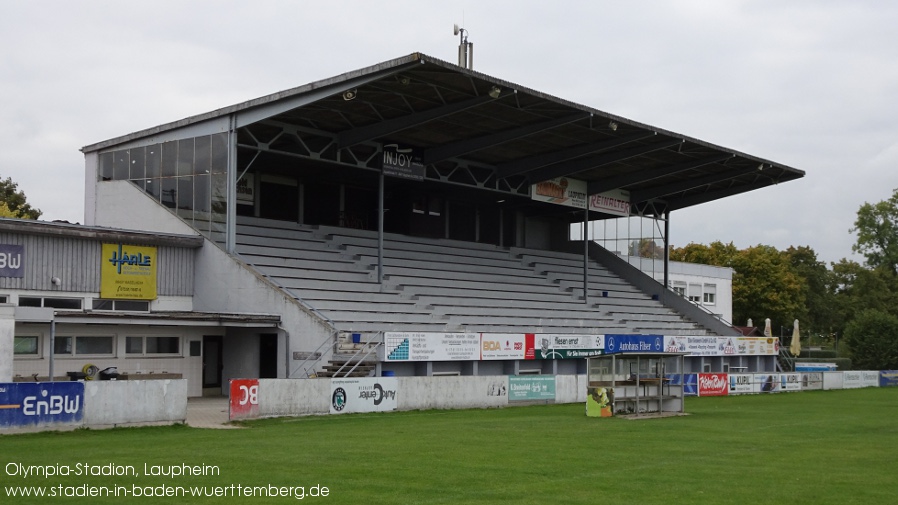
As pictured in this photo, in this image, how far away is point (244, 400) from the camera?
984 inches

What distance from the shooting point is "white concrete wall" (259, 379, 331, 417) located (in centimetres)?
2573

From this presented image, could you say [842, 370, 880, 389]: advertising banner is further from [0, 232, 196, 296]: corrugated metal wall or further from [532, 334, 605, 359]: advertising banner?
[0, 232, 196, 296]: corrugated metal wall

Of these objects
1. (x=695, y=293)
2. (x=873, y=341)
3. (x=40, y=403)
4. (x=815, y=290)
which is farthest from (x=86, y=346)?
(x=815, y=290)

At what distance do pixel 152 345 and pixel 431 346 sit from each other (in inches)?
362

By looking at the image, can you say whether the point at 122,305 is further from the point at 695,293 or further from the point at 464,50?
the point at 695,293

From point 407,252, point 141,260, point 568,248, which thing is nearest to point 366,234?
point 407,252

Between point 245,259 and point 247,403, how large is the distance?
1209cm

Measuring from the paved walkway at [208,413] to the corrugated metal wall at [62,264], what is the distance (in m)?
5.03

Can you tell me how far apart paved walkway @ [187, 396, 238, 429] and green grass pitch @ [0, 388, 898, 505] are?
2.99 feet

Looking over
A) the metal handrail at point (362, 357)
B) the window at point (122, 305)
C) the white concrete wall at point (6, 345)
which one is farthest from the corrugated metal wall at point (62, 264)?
the white concrete wall at point (6, 345)

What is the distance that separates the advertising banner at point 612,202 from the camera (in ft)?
167

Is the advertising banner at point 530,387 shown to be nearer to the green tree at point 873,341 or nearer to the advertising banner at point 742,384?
the advertising banner at point 742,384

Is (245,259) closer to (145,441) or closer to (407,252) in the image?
(407,252)

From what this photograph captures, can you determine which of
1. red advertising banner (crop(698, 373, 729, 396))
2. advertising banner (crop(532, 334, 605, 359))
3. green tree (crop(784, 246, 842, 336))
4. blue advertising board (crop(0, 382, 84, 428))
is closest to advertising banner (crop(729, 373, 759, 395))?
red advertising banner (crop(698, 373, 729, 396))
